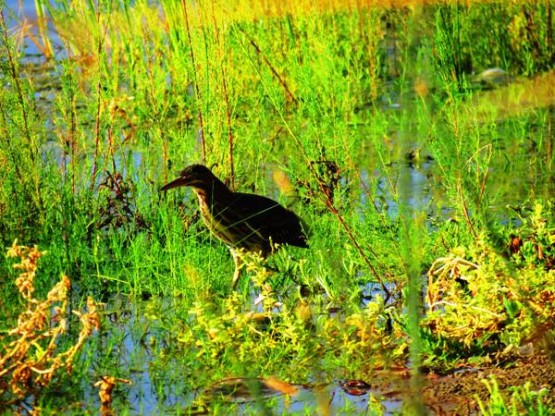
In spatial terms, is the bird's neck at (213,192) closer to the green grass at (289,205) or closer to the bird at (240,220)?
the bird at (240,220)

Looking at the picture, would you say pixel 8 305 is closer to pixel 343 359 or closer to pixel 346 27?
pixel 343 359

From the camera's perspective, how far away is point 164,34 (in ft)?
35.4

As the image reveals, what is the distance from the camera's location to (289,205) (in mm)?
7512

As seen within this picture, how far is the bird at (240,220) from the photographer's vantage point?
6586 millimetres

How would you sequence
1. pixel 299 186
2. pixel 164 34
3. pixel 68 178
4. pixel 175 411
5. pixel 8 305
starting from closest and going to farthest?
pixel 175 411
pixel 8 305
pixel 68 178
pixel 299 186
pixel 164 34

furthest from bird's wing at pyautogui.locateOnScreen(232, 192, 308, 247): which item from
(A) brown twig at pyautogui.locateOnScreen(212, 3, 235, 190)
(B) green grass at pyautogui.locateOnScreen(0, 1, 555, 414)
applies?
(A) brown twig at pyautogui.locateOnScreen(212, 3, 235, 190)

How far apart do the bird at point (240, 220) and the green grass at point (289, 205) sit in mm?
125

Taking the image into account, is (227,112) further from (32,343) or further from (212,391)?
(32,343)

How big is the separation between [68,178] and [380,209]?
1.81 m

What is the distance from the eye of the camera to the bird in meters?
6.59

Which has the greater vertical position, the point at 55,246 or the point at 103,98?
the point at 103,98

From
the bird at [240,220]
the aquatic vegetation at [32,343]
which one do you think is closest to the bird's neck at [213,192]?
the bird at [240,220]

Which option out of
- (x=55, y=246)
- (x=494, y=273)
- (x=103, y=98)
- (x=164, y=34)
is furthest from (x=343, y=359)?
(x=164, y=34)

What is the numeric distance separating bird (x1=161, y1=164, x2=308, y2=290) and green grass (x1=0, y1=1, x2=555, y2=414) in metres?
0.13
